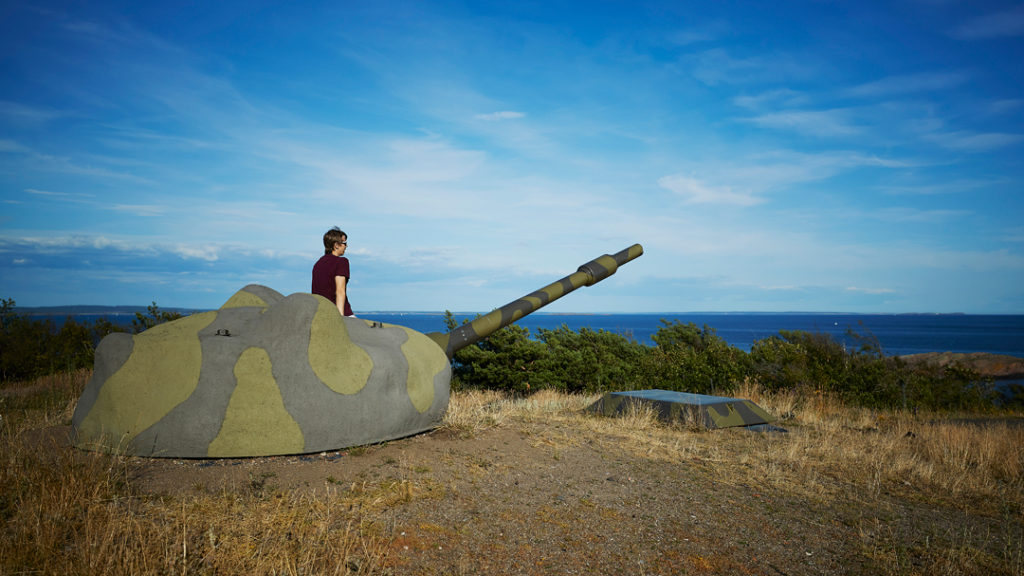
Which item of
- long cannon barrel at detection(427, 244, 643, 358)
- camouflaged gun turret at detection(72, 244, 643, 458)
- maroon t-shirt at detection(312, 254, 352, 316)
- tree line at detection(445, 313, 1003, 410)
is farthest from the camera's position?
tree line at detection(445, 313, 1003, 410)

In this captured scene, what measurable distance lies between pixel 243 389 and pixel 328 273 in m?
1.67

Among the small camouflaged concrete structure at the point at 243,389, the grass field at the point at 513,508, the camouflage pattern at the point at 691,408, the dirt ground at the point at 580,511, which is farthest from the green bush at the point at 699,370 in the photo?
the small camouflaged concrete structure at the point at 243,389

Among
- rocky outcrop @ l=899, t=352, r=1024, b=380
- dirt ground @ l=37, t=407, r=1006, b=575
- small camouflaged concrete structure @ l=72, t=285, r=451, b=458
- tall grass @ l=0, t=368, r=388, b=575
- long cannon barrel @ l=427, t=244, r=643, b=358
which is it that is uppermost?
long cannon barrel @ l=427, t=244, r=643, b=358

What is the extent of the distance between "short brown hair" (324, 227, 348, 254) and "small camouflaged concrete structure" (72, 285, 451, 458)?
997 mm

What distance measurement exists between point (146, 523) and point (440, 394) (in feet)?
11.3

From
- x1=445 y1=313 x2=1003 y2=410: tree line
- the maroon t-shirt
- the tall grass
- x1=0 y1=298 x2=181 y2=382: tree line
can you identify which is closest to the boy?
the maroon t-shirt

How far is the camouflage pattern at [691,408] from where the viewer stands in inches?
351

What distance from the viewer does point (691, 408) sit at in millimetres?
9047

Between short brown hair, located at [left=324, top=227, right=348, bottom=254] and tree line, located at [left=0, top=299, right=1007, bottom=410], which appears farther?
tree line, located at [left=0, top=299, right=1007, bottom=410]

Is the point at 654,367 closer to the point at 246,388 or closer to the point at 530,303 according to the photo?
the point at 530,303

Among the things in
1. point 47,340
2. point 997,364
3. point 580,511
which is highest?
point 47,340

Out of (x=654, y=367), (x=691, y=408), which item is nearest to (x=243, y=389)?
(x=691, y=408)

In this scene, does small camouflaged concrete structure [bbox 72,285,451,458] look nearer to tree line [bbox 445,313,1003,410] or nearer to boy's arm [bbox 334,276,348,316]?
boy's arm [bbox 334,276,348,316]

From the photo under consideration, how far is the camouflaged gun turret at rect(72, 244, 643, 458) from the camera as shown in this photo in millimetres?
5227
